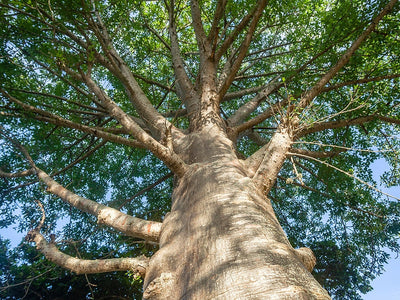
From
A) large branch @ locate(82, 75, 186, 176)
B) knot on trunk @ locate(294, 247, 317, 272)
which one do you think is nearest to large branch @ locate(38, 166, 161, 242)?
large branch @ locate(82, 75, 186, 176)

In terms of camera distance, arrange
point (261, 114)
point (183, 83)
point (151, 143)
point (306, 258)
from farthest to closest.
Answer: point (183, 83)
point (261, 114)
point (151, 143)
point (306, 258)

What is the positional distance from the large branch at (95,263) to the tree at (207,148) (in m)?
0.01

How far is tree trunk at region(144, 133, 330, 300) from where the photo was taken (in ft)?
3.43

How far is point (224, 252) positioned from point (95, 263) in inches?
43.2

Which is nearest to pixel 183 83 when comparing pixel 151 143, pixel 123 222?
pixel 151 143

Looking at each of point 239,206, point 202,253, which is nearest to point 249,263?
point 202,253

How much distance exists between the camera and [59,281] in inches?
210

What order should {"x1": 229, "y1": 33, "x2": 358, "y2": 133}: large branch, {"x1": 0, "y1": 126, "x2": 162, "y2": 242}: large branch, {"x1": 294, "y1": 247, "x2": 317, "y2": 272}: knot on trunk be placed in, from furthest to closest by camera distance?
{"x1": 229, "y1": 33, "x2": 358, "y2": 133}: large branch, {"x1": 0, "y1": 126, "x2": 162, "y2": 242}: large branch, {"x1": 294, "y1": 247, "x2": 317, "y2": 272}: knot on trunk

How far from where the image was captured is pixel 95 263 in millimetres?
1798

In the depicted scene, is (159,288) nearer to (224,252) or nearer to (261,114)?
(224,252)

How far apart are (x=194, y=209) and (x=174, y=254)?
0.37 metres

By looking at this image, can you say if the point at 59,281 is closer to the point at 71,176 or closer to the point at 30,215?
the point at 30,215

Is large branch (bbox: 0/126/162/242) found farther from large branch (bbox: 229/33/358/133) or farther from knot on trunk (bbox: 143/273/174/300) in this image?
large branch (bbox: 229/33/358/133)

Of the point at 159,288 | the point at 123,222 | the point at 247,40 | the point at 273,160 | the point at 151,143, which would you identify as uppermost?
the point at 247,40
